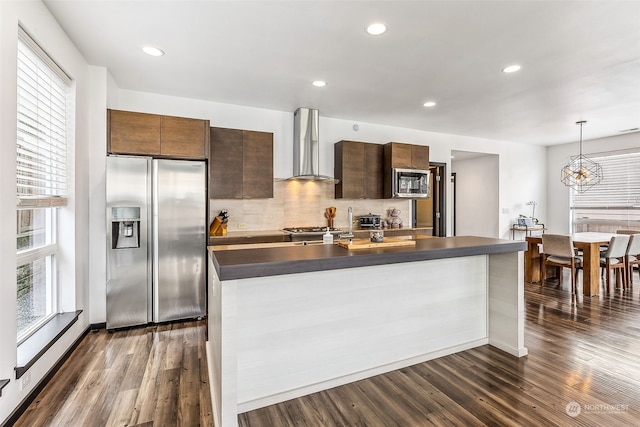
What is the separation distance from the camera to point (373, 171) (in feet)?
17.6

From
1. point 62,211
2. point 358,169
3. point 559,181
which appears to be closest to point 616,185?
point 559,181

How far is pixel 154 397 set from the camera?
2.15 m

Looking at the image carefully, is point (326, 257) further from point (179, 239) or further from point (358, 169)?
point (358, 169)

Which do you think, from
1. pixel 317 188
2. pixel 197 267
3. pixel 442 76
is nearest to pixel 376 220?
pixel 317 188

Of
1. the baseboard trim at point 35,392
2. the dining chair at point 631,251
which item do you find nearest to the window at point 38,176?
→ the baseboard trim at point 35,392

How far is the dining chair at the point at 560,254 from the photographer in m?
4.62

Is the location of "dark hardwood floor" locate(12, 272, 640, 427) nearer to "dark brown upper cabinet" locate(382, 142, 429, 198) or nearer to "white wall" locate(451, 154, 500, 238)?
"dark brown upper cabinet" locate(382, 142, 429, 198)

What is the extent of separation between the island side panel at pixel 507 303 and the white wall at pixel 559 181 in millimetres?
6285

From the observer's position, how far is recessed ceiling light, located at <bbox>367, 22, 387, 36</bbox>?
8.47 feet

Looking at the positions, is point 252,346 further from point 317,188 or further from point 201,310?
point 317,188

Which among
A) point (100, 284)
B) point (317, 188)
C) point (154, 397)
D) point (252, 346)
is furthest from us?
point (317, 188)

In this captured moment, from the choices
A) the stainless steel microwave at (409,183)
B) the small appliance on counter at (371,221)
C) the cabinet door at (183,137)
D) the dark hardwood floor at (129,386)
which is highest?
the cabinet door at (183,137)

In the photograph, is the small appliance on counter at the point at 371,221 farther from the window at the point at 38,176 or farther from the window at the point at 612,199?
the window at the point at 612,199

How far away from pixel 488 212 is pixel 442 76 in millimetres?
4847
